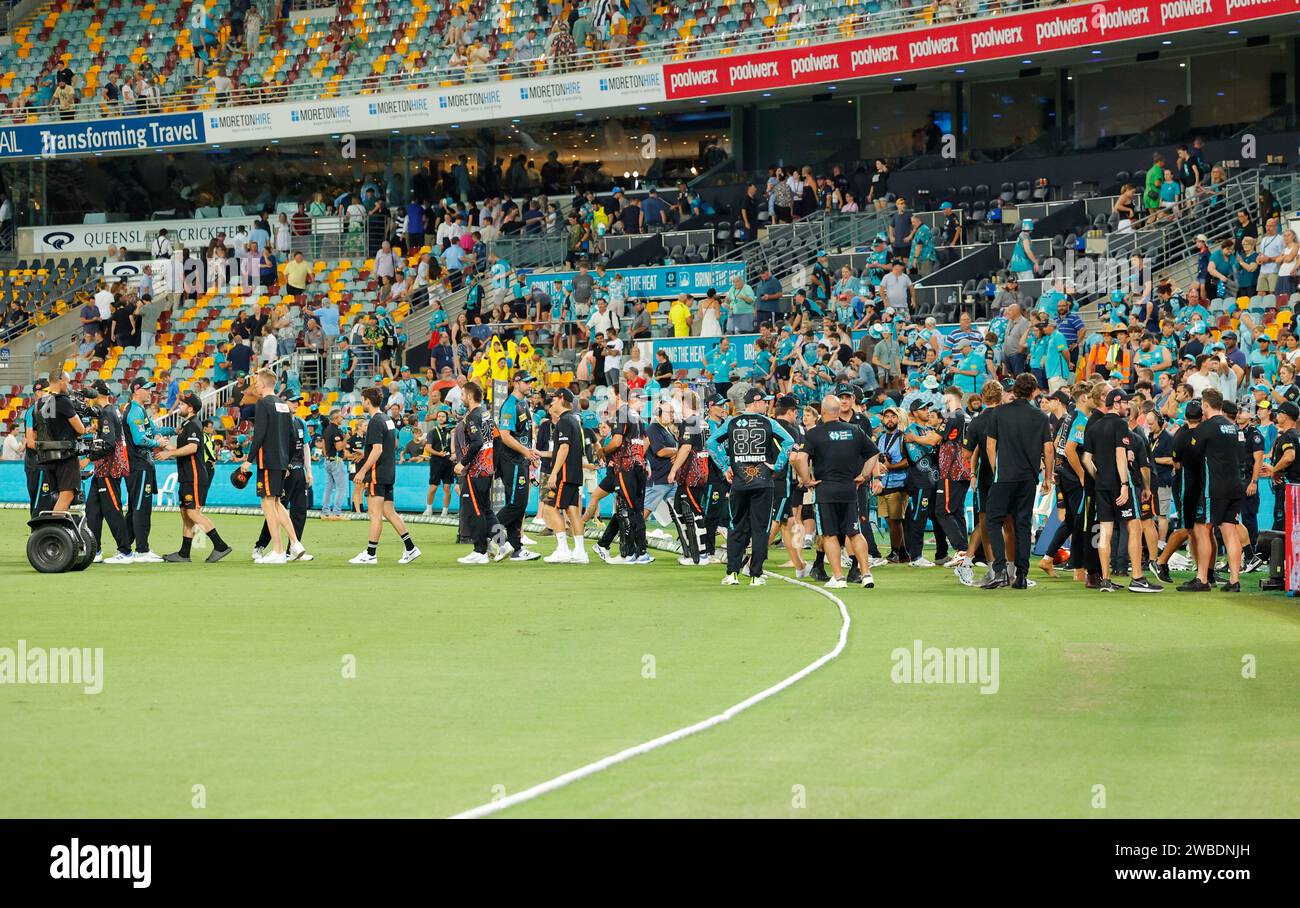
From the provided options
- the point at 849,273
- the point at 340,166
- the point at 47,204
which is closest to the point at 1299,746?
the point at 849,273

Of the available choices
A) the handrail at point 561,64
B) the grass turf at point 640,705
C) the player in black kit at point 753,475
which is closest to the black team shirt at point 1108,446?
the grass turf at point 640,705

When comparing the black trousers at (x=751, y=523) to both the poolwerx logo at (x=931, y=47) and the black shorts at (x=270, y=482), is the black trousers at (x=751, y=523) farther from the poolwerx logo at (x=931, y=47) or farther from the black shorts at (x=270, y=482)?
the poolwerx logo at (x=931, y=47)

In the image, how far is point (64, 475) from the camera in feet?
60.1

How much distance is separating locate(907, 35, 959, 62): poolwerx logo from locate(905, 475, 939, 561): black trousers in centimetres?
1678

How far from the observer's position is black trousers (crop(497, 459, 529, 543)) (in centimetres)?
1922

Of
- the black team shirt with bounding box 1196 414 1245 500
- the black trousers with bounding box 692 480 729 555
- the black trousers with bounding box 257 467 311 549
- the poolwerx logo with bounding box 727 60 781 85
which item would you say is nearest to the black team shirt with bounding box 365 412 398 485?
the black trousers with bounding box 257 467 311 549

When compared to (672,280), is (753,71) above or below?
above

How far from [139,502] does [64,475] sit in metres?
1.22

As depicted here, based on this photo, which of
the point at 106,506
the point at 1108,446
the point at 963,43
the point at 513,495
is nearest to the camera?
the point at 1108,446

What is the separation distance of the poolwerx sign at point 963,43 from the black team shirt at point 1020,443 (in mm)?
16541

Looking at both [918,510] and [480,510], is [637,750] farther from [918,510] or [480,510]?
[918,510]

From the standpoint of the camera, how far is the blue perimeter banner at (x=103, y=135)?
4275 centimetres

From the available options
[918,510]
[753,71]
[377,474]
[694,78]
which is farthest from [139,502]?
[694,78]
